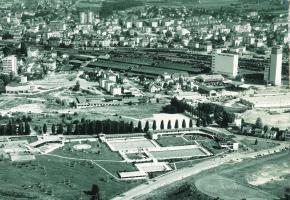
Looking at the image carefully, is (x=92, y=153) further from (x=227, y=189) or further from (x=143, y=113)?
(x=143, y=113)

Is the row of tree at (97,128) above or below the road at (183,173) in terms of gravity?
above

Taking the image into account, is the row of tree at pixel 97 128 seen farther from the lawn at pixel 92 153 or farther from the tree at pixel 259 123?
the tree at pixel 259 123

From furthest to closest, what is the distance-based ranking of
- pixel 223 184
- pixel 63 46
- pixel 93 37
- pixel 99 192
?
pixel 93 37, pixel 63 46, pixel 223 184, pixel 99 192

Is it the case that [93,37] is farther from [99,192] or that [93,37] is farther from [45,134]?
[99,192]

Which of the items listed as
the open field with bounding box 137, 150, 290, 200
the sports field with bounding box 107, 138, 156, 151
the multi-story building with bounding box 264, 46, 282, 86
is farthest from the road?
the multi-story building with bounding box 264, 46, 282, 86

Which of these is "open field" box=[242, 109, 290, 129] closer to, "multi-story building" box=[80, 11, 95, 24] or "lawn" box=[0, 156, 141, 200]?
"lawn" box=[0, 156, 141, 200]

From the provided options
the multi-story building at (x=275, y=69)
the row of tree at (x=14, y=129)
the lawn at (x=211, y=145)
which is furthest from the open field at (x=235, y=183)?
the multi-story building at (x=275, y=69)

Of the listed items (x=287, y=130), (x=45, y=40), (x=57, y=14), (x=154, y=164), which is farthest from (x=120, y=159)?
(x=57, y=14)
